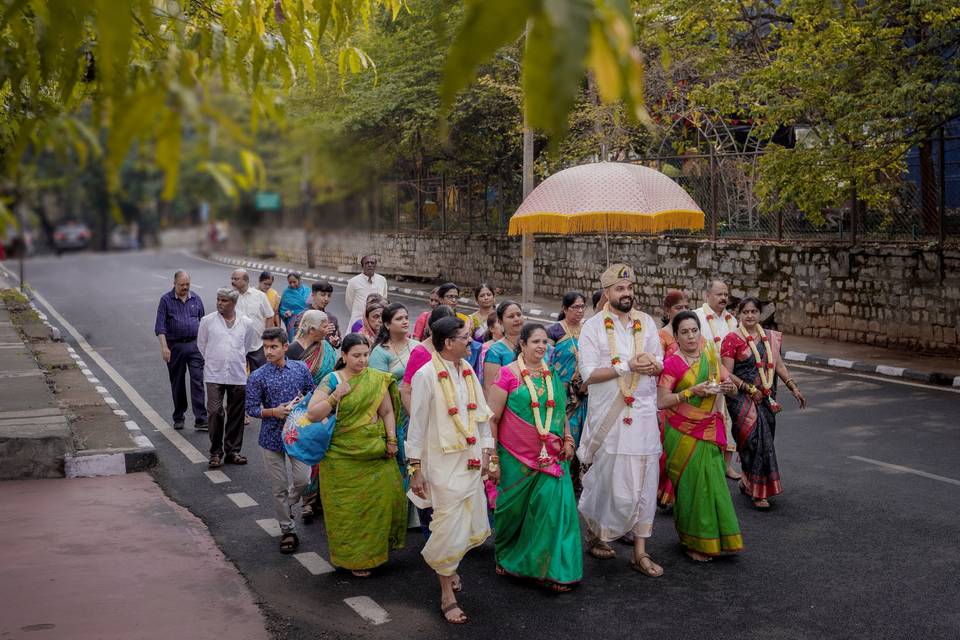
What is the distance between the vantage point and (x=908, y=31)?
53.0 ft

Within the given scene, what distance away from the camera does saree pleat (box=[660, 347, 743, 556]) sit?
6949mm

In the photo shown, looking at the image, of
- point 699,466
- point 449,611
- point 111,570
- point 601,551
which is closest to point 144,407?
point 111,570

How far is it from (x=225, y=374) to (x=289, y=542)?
3123mm

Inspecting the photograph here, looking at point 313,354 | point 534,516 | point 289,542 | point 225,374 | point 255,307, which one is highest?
point 255,307

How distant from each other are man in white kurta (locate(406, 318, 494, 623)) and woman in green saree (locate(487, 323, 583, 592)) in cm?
17

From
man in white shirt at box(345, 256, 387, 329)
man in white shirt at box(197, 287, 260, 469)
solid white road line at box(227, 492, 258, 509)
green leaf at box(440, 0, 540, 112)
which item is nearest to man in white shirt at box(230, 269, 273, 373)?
man in white shirt at box(345, 256, 387, 329)

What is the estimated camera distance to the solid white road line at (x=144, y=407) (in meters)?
10.4

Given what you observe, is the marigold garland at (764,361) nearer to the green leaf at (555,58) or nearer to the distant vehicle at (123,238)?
the distant vehicle at (123,238)

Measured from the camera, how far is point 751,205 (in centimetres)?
2022

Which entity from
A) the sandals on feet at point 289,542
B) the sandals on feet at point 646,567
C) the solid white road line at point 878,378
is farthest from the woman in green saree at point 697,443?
the solid white road line at point 878,378

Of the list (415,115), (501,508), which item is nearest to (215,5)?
(501,508)

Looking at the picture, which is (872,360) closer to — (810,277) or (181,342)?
(810,277)

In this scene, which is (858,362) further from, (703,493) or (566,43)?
(566,43)

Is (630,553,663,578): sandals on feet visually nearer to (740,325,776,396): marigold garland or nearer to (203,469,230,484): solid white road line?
(740,325,776,396): marigold garland
